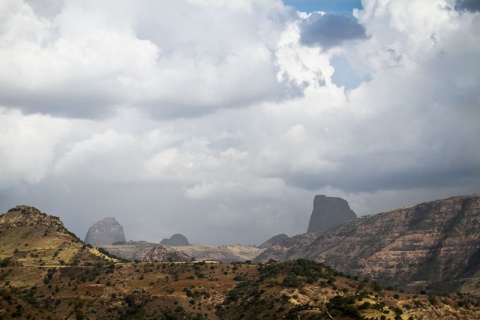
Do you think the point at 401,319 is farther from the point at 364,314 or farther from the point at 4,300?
the point at 4,300

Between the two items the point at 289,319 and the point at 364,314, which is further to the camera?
the point at 289,319

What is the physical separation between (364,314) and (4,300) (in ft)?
381

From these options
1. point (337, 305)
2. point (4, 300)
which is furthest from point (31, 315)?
point (337, 305)

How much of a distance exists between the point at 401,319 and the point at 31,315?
12033 centimetres

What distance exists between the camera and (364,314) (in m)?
187

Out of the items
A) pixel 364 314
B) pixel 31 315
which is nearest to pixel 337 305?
pixel 364 314

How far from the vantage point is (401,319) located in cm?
19238

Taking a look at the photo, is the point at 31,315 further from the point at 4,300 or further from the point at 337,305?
the point at 337,305

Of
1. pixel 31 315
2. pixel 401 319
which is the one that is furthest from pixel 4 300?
pixel 401 319

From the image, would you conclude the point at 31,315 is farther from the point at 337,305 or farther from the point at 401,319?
the point at 401,319

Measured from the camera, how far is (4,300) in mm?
197875

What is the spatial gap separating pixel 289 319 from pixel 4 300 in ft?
308

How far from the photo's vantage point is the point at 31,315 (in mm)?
199000

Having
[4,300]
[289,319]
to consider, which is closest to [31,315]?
[4,300]
